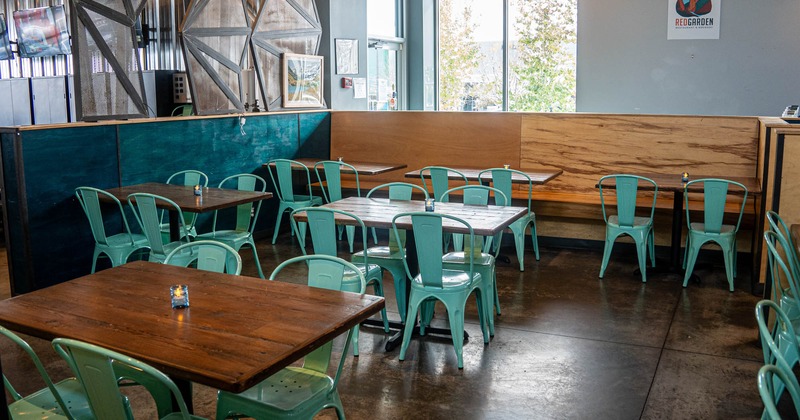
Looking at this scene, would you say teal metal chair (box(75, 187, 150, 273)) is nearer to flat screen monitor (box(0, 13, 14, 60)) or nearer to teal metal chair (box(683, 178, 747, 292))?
teal metal chair (box(683, 178, 747, 292))

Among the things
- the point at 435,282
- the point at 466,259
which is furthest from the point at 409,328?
the point at 466,259

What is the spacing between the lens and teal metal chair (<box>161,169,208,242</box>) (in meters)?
5.83

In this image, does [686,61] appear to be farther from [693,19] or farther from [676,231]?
[676,231]

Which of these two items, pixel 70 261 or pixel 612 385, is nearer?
pixel 612 385

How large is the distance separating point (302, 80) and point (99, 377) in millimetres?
6690

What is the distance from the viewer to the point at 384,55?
Answer: 439 inches

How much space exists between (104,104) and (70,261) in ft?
4.19

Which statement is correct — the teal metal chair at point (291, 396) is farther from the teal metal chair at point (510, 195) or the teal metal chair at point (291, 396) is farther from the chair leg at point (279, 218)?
the chair leg at point (279, 218)

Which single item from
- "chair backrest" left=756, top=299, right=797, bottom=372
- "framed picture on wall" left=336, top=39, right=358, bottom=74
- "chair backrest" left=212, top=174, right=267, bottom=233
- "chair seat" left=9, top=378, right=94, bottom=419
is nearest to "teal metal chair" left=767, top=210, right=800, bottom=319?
"chair backrest" left=756, top=299, right=797, bottom=372

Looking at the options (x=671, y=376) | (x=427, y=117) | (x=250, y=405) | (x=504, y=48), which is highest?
(x=504, y=48)

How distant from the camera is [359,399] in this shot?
3.62 meters

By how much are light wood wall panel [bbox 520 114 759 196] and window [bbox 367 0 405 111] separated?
12.3 ft

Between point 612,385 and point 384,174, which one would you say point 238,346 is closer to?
point 612,385

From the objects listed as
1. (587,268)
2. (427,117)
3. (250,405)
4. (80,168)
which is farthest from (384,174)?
(250,405)
